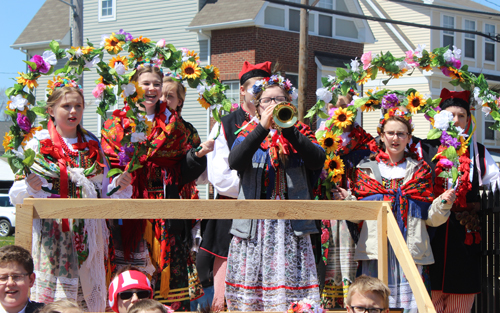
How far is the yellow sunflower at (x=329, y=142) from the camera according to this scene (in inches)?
175

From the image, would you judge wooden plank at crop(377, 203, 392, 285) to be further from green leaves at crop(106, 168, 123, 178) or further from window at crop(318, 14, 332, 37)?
window at crop(318, 14, 332, 37)

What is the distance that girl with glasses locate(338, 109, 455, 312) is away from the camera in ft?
13.5

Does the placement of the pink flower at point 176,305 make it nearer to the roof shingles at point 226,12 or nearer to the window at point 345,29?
the roof shingles at point 226,12

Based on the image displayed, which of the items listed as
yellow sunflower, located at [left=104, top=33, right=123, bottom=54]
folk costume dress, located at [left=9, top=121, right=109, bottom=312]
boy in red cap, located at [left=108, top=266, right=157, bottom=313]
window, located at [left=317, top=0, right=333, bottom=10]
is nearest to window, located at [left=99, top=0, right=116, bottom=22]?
window, located at [left=317, top=0, right=333, bottom=10]

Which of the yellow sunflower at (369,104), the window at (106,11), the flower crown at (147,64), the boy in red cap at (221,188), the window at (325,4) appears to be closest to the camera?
the boy in red cap at (221,188)

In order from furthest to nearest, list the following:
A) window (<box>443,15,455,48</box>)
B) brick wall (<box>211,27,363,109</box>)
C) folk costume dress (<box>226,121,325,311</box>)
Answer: window (<box>443,15,455,48</box>)
brick wall (<box>211,27,363,109</box>)
folk costume dress (<box>226,121,325,311</box>)

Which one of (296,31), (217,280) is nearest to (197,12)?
(296,31)

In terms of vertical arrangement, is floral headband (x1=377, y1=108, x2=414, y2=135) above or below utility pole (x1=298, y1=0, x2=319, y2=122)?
below

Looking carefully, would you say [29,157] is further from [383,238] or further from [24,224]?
[383,238]

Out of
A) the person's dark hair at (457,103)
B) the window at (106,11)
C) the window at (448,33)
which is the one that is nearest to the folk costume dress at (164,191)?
the person's dark hair at (457,103)

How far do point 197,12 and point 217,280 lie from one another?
54.8ft

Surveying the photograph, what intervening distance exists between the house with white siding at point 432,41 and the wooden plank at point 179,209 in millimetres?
20303

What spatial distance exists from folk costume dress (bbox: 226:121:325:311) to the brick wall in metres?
14.6

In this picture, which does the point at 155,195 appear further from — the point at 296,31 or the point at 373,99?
the point at 296,31
